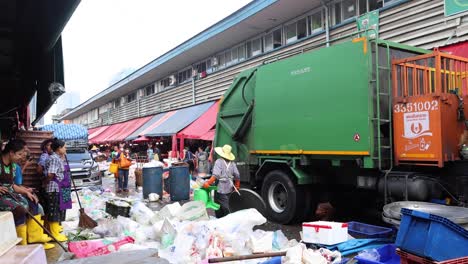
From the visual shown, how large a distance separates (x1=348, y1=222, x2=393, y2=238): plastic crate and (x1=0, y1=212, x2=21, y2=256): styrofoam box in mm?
4436

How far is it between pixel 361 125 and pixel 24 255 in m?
4.68

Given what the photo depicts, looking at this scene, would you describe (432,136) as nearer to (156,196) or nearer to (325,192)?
(325,192)

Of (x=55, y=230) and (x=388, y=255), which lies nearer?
(x=388, y=255)

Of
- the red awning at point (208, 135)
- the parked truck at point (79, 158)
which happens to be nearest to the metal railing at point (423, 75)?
the parked truck at point (79, 158)

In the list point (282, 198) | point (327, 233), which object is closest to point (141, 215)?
point (282, 198)

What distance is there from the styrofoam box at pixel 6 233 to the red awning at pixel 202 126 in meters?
12.5

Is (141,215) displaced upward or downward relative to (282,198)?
downward

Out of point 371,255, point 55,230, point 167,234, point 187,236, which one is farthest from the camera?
point 55,230

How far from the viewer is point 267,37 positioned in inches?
597

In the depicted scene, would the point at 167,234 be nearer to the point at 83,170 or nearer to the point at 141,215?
the point at 141,215

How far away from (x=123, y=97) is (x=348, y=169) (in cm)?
3162

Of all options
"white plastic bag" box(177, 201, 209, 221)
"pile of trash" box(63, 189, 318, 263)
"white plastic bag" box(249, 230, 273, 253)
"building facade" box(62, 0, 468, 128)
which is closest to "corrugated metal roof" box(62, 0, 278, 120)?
"building facade" box(62, 0, 468, 128)

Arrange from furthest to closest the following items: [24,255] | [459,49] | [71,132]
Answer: [71,132] < [459,49] < [24,255]

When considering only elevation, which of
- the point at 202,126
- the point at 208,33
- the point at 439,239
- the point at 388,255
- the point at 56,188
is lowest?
the point at 388,255
